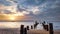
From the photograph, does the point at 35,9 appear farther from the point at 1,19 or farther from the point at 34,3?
the point at 1,19

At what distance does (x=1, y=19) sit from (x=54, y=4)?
5.06 feet

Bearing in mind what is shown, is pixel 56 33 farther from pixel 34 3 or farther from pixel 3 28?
pixel 3 28

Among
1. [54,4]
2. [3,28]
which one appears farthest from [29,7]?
[3,28]

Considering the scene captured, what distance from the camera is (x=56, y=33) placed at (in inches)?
142

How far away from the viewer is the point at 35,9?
11.8 ft

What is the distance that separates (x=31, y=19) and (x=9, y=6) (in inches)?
27.6

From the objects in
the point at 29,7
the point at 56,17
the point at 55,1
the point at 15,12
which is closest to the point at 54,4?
the point at 55,1

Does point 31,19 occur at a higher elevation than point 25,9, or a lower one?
lower

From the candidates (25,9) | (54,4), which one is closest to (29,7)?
(25,9)

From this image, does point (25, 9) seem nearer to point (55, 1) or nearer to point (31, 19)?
point (31, 19)

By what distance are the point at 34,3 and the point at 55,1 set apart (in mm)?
578

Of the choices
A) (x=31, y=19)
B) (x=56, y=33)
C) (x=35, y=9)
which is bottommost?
(x=56, y=33)

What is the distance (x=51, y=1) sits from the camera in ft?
11.8

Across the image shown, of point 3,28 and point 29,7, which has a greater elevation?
point 29,7
